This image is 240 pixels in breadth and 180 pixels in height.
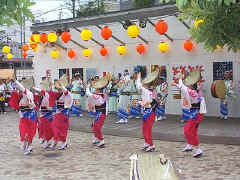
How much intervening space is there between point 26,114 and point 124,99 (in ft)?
17.1

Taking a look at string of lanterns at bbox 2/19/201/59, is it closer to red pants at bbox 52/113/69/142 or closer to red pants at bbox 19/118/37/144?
red pants at bbox 52/113/69/142

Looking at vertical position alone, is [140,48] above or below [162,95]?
above

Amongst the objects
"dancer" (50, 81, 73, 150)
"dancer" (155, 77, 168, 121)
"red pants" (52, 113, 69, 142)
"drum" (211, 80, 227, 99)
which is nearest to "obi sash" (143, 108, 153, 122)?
"dancer" (50, 81, 73, 150)

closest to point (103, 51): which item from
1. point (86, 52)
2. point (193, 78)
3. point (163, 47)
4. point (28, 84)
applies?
point (86, 52)

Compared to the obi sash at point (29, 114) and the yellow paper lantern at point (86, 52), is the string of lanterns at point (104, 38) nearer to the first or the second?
the yellow paper lantern at point (86, 52)

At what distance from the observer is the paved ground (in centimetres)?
688

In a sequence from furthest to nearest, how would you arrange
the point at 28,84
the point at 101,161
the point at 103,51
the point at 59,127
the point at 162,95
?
the point at 103,51
the point at 162,95
the point at 59,127
the point at 28,84
the point at 101,161

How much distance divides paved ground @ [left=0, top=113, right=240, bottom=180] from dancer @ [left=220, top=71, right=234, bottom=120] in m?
3.31

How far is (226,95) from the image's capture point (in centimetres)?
1235

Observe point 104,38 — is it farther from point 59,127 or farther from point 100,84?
point 59,127

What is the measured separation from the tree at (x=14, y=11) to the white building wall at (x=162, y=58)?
9364mm

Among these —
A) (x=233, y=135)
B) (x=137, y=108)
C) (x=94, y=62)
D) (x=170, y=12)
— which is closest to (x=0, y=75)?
(x=94, y=62)

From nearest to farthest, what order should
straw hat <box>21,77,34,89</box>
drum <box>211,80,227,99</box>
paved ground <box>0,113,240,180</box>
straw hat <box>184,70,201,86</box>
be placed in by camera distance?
paved ground <box>0,113,240,180</box> → straw hat <box>184,70,201,86</box> → straw hat <box>21,77,34,89</box> → drum <box>211,80,227,99</box>

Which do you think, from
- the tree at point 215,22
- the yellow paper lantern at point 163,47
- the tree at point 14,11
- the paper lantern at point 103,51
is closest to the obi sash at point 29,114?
the tree at point 14,11
